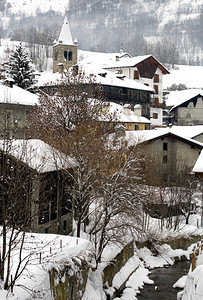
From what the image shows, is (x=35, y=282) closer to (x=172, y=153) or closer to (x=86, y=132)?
(x=86, y=132)

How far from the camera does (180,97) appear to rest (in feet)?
260

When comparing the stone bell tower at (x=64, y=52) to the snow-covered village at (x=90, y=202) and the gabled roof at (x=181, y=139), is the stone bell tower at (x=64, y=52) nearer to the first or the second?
the snow-covered village at (x=90, y=202)

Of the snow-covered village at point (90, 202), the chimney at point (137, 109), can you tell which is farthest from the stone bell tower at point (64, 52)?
the chimney at point (137, 109)

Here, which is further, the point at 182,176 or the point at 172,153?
the point at 172,153

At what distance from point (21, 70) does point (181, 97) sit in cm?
3714

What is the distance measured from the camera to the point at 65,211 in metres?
26.7

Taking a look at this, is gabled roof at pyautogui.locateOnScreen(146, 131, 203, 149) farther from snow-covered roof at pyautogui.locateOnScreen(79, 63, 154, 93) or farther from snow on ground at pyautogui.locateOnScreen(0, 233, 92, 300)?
snow on ground at pyautogui.locateOnScreen(0, 233, 92, 300)

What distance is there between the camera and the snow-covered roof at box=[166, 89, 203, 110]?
73.9 meters

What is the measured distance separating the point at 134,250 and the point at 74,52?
2191 inches

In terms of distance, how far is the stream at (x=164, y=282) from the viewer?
24234 millimetres

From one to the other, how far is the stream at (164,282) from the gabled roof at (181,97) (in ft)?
150

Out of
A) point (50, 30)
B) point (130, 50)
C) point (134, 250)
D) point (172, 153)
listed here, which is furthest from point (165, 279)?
point (130, 50)

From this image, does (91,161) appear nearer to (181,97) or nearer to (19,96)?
(19,96)

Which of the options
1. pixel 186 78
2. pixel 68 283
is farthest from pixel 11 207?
pixel 186 78
